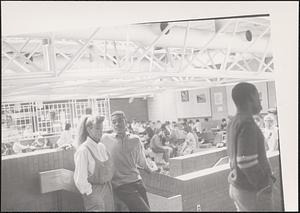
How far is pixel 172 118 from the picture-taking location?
2.46 meters

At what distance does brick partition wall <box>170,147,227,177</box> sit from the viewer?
240 cm

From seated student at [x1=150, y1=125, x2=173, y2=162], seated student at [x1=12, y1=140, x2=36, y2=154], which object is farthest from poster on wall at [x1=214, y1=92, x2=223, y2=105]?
seated student at [x1=12, y1=140, x2=36, y2=154]

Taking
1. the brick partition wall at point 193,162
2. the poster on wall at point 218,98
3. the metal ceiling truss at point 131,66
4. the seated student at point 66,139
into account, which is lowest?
the brick partition wall at point 193,162

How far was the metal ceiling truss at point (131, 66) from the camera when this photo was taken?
2.46m

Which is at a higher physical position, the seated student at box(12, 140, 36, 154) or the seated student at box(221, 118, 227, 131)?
the seated student at box(221, 118, 227, 131)

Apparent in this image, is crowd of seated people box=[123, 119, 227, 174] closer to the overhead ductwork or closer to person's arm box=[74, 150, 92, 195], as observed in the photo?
person's arm box=[74, 150, 92, 195]

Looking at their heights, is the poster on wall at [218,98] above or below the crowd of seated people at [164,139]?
above

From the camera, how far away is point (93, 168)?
2416 millimetres

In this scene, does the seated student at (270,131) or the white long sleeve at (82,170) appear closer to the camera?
the seated student at (270,131)

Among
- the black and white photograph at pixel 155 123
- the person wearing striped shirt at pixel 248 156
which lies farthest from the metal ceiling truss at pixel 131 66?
the person wearing striped shirt at pixel 248 156

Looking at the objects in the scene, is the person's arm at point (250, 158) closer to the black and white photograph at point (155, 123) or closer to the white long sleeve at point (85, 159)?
the black and white photograph at point (155, 123)

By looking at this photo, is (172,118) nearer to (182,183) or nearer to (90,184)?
(182,183)

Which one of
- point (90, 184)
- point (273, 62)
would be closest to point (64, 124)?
point (90, 184)

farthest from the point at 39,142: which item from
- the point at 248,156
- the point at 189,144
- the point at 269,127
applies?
the point at 269,127
